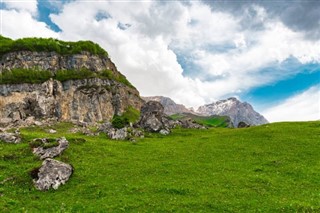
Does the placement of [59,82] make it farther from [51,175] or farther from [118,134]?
[51,175]

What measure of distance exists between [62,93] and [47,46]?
88.6 feet

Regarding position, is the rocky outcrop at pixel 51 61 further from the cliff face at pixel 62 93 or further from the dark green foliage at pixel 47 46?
the dark green foliage at pixel 47 46

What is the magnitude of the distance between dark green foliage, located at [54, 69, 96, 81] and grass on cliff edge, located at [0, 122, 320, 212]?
105 metres

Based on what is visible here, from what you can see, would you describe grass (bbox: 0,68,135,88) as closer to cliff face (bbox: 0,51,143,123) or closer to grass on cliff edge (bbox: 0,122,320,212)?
cliff face (bbox: 0,51,143,123)

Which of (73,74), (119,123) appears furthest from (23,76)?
(119,123)

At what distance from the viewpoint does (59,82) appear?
15788 cm

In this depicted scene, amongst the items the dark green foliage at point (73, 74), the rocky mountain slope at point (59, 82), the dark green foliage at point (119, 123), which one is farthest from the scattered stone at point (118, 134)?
the dark green foliage at point (73, 74)

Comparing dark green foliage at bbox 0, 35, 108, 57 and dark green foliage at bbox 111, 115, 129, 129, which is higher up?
dark green foliage at bbox 0, 35, 108, 57

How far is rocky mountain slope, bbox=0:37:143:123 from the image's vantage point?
145250mm

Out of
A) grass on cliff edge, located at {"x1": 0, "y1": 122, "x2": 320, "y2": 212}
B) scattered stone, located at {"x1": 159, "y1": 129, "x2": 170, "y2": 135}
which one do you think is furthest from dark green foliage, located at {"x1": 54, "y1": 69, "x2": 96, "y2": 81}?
grass on cliff edge, located at {"x1": 0, "y1": 122, "x2": 320, "y2": 212}

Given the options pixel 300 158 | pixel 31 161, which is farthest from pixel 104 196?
pixel 300 158

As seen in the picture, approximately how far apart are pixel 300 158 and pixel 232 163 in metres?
11.0

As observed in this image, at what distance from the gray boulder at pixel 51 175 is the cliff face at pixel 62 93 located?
307ft

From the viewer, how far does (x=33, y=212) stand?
1192 inches
